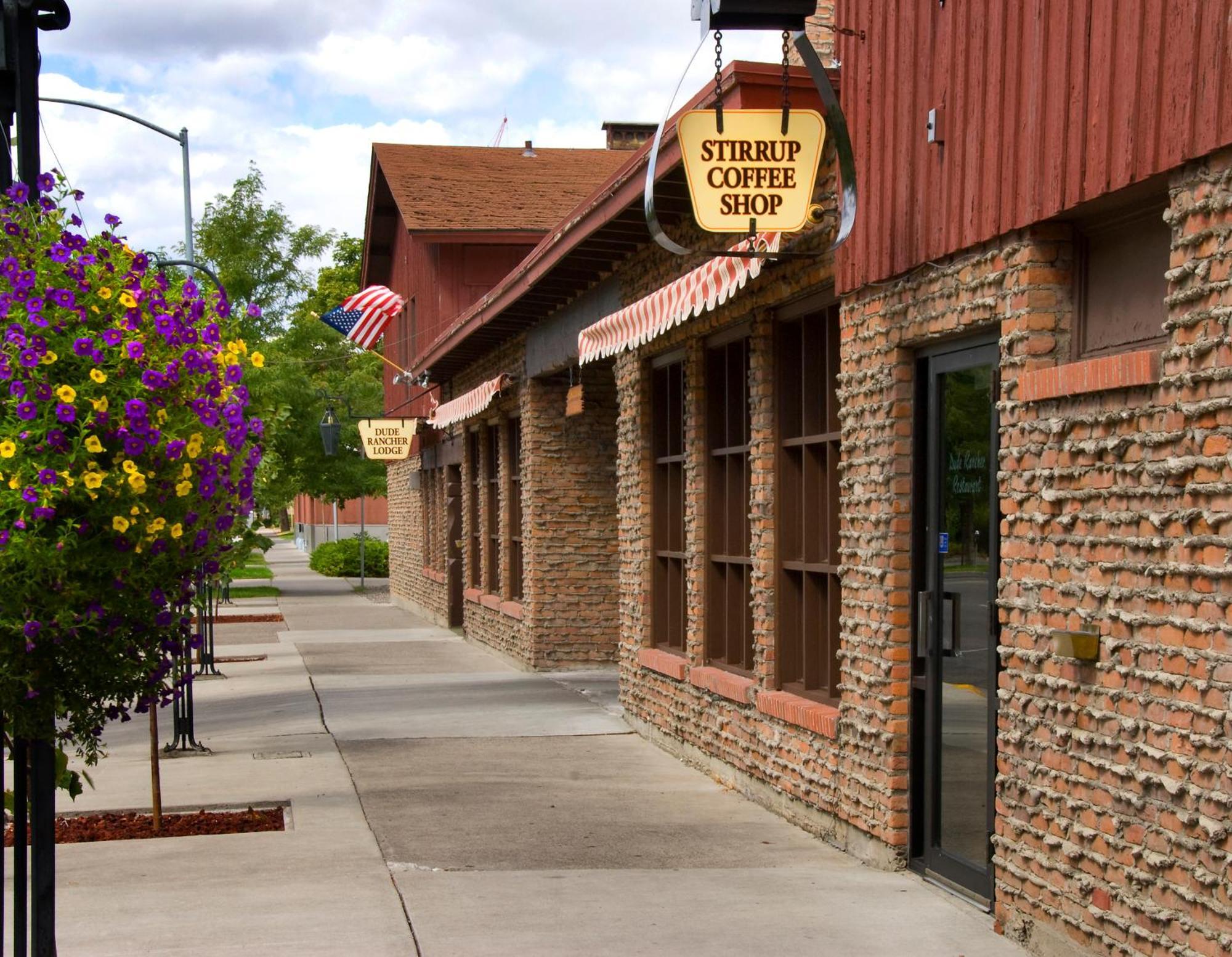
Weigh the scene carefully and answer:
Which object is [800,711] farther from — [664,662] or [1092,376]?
[1092,376]

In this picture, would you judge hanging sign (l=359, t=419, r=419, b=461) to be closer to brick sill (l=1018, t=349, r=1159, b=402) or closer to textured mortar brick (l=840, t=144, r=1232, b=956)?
textured mortar brick (l=840, t=144, r=1232, b=956)

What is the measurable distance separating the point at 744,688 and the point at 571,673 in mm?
7637

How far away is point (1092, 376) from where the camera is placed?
5395mm

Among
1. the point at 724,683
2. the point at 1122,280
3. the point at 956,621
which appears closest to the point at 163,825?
the point at 724,683

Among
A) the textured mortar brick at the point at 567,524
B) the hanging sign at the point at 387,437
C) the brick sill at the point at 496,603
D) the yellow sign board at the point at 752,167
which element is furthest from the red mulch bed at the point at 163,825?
the hanging sign at the point at 387,437

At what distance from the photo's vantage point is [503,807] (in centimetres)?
923

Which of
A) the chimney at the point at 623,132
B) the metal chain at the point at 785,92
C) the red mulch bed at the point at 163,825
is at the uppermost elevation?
the chimney at the point at 623,132

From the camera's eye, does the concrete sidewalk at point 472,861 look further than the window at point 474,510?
No

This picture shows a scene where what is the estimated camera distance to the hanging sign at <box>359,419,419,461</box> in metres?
24.4

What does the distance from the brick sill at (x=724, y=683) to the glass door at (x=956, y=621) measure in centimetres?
225

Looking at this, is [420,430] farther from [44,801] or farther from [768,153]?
[44,801]

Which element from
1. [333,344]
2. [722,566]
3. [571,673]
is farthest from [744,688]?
[333,344]

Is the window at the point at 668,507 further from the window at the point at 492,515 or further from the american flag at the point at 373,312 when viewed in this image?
the american flag at the point at 373,312

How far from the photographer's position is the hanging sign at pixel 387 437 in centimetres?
2438
